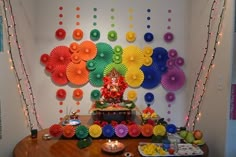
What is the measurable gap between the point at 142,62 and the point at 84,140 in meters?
1.54

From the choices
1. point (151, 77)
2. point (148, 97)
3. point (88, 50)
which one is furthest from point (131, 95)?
point (88, 50)

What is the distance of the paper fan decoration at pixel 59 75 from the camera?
10.7 feet

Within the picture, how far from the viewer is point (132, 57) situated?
10.7 feet

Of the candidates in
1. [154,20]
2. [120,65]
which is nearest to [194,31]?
[154,20]

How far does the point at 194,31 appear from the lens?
3100 mm

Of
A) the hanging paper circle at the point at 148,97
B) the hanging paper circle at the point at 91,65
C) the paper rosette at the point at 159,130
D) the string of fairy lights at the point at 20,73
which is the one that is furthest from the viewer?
the hanging paper circle at the point at 148,97

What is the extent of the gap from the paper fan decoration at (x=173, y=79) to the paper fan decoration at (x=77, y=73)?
1054 millimetres

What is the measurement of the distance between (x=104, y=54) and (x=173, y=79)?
0.99 m

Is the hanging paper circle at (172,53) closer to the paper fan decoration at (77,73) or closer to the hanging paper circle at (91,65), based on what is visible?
the hanging paper circle at (91,65)

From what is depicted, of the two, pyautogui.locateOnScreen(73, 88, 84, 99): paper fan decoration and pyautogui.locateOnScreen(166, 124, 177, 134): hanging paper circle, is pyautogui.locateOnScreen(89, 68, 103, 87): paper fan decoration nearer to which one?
pyautogui.locateOnScreen(73, 88, 84, 99): paper fan decoration

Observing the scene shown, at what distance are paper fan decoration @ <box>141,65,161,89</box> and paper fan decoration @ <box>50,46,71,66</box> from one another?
102 cm

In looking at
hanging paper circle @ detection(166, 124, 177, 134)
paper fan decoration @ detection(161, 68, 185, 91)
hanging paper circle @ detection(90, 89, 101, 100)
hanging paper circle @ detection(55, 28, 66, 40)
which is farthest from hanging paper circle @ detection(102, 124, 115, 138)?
hanging paper circle @ detection(55, 28, 66, 40)

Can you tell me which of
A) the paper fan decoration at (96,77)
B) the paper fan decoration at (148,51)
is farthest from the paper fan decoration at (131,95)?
the paper fan decoration at (148,51)

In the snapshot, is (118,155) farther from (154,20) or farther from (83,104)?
(154,20)
